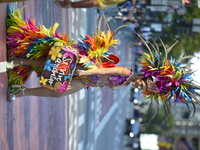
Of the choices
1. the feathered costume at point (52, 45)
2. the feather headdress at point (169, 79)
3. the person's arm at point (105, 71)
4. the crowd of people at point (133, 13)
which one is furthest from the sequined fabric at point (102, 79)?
the crowd of people at point (133, 13)

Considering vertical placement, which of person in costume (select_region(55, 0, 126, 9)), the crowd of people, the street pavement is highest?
the crowd of people

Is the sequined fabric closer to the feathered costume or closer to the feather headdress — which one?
the feathered costume

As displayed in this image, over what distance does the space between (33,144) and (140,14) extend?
11056 millimetres

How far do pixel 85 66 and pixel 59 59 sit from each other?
0.38 meters

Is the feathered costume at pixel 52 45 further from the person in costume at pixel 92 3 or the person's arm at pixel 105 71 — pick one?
the person in costume at pixel 92 3

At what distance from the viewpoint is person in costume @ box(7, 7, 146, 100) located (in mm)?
4336

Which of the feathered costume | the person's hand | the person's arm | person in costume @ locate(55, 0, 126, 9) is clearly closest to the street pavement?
the feathered costume

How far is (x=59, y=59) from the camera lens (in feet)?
14.1

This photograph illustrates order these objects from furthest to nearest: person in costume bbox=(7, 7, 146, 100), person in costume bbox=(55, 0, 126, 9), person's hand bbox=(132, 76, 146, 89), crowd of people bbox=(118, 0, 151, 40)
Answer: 1. crowd of people bbox=(118, 0, 151, 40)
2. person in costume bbox=(55, 0, 126, 9)
3. person's hand bbox=(132, 76, 146, 89)
4. person in costume bbox=(7, 7, 146, 100)

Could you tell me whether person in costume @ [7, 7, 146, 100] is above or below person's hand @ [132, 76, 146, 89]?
above

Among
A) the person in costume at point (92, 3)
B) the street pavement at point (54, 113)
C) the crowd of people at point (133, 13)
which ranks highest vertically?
the crowd of people at point (133, 13)

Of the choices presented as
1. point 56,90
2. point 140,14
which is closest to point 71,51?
point 56,90

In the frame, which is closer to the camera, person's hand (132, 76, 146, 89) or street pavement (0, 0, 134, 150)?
person's hand (132, 76, 146, 89)

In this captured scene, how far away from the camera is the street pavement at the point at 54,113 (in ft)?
16.0
